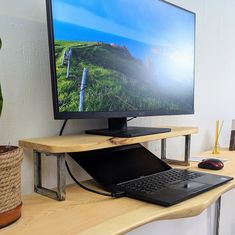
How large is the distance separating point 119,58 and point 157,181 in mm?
434

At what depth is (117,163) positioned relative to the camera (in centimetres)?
105

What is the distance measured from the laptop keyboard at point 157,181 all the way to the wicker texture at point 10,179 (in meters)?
0.33

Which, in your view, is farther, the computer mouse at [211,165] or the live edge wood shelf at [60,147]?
the computer mouse at [211,165]

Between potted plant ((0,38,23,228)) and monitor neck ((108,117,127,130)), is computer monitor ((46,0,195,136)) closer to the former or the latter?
monitor neck ((108,117,127,130))

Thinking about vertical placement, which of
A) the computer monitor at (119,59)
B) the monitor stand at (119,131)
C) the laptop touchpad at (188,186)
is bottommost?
the laptop touchpad at (188,186)

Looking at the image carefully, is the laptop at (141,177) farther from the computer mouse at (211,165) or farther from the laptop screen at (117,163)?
the computer mouse at (211,165)

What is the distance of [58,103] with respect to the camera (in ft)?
2.80

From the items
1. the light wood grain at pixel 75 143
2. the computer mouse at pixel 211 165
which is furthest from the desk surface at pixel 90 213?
the computer mouse at pixel 211 165

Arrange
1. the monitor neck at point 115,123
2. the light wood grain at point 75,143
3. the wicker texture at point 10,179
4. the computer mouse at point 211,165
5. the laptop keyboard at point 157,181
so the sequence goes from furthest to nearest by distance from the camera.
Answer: the computer mouse at point 211,165
the monitor neck at point 115,123
the laptop keyboard at point 157,181
the light wood grain at point 75,143
the wicker texture at point 10,179

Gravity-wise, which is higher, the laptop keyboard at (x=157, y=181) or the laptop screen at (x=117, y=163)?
the laptop screen at (x=117, y=163)

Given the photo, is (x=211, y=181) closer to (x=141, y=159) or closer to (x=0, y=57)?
(x=141, y=159)

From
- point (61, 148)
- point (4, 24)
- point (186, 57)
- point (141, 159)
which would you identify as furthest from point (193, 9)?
point (61, 148)

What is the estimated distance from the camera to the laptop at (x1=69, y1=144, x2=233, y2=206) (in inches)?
33.9

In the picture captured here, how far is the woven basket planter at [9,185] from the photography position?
0.66 meters
